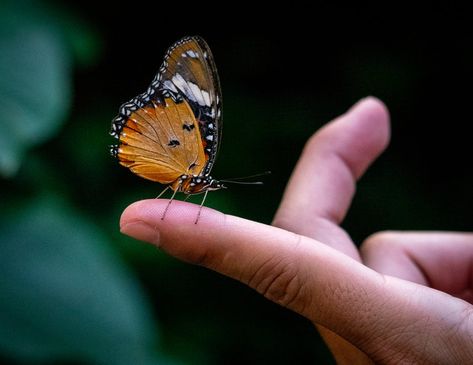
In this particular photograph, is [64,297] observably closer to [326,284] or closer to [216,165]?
[326,284]

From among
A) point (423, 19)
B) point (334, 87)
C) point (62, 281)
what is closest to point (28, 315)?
point (62, 281)

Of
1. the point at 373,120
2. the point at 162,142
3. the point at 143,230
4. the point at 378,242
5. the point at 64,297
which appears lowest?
the point at 64,297

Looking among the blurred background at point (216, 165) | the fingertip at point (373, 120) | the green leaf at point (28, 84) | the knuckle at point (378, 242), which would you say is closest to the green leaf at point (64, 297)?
the blurred background at point (216, 165)

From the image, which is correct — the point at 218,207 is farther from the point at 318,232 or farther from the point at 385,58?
the point at 385,58

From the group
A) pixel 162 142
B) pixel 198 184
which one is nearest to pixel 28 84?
pixel 162 142

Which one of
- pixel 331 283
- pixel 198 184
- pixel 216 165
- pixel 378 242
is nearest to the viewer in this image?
pixel 331 283

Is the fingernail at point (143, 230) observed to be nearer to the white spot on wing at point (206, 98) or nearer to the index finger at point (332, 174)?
the white spot on wing at point (206, 98)
